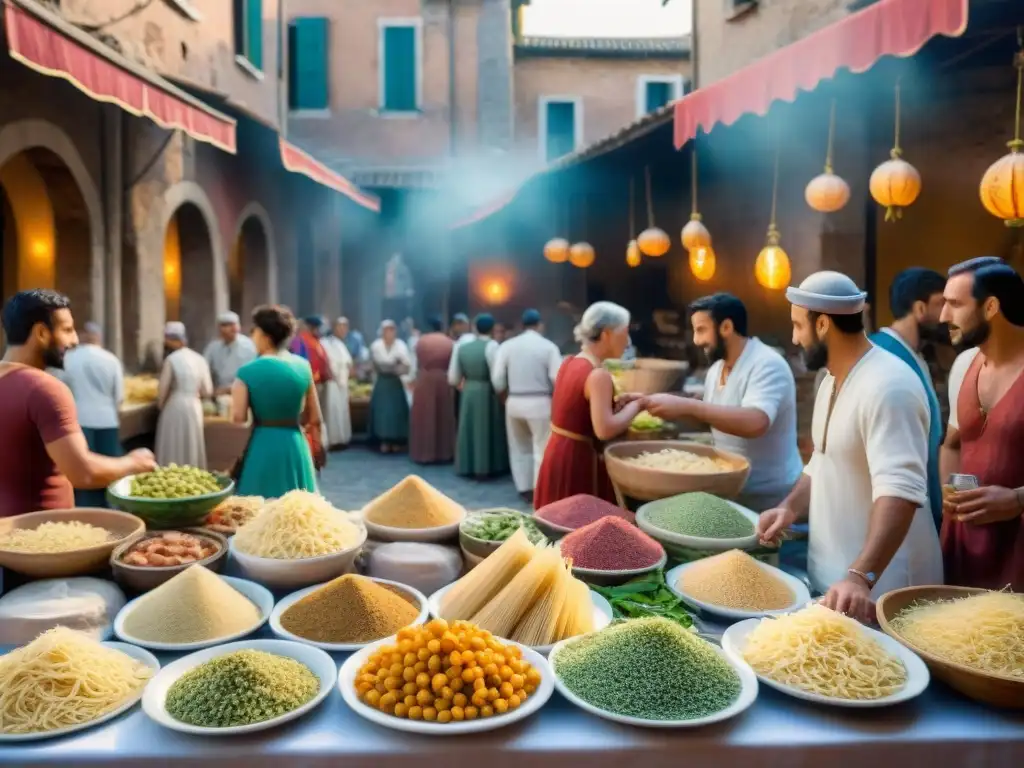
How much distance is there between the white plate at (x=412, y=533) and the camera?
3.12 metres

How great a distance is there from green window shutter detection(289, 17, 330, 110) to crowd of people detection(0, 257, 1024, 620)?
12640 mm

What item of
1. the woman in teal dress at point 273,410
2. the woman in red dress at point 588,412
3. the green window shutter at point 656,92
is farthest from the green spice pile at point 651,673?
the green window shutter at point 656,92

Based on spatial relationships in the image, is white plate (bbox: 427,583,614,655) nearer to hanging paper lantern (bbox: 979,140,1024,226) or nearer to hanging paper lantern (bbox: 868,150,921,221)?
hanging paper lantern (bbox: 979,140,1024,226)

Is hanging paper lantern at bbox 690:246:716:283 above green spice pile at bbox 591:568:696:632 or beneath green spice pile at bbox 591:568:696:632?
above

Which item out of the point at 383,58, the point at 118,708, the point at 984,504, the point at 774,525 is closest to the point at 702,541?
the point at 774,525

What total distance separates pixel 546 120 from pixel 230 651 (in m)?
18.4

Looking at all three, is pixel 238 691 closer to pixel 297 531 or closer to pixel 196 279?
pixel 297 531

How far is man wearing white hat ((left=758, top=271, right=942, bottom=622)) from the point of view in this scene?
246cm

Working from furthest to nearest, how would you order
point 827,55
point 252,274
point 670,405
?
point 252,274
point 827,55
point 670,405

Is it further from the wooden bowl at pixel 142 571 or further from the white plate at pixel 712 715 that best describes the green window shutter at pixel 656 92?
the white plate at pixel 712 715

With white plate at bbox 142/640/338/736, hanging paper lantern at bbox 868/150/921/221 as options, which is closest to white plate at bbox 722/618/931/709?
white plate at bbox 142/640/338/736

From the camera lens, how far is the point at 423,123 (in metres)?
17.9

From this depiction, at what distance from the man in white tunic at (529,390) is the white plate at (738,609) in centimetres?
586

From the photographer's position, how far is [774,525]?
2848 millimetres
